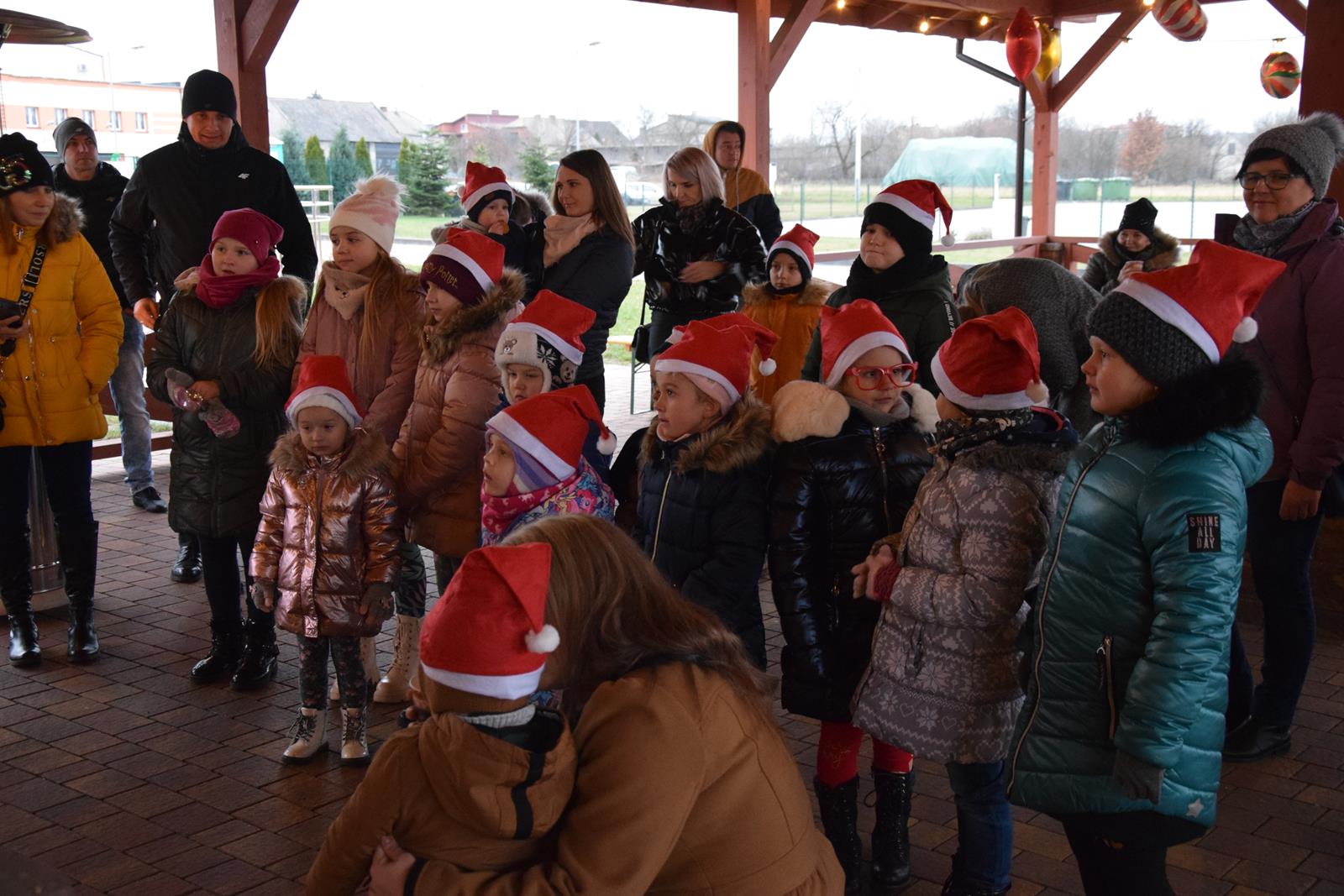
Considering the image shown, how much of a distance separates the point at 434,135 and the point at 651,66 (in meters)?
3.80

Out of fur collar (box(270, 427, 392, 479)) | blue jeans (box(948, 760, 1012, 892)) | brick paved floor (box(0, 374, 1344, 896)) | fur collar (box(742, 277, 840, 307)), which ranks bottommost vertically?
brick paved floor (box(0, 374, 1344, 896))

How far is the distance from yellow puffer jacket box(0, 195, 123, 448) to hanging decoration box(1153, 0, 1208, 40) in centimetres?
971

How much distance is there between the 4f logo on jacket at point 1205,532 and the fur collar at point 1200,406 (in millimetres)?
144

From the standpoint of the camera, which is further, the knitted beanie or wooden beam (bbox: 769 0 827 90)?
wooden beam (bbox: 769 0 827 90)

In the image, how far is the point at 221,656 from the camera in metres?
4.47

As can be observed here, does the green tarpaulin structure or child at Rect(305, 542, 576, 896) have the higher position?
the green tarpaulin structure

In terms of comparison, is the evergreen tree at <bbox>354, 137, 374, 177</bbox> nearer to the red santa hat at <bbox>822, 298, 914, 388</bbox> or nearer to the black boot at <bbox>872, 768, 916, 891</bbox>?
the red santa hat at <bbox>822, 298, 914, 388</bbox>

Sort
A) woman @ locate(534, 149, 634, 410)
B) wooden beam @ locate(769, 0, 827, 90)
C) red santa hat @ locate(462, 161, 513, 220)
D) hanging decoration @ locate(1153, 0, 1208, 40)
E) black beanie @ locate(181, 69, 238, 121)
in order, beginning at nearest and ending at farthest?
woman @ locate(534, 149, 634, 410) → black beanie @ locate(181, 69, 238, 121) → red santa hat @ locate(462, 161, 513, 220) → wooden beam @ locate(769, 0, 827, 90) → hanging decoration @ locate(1153, 0, 1208, 40)

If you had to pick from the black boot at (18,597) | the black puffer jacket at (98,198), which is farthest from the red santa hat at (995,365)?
the black puffer jacket at (98,198)

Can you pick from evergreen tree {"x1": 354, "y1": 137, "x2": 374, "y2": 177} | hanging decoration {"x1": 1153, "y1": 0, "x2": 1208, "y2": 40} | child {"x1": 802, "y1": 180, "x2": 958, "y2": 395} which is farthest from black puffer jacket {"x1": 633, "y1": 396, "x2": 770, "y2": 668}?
evergreen tree {"x1": 354, "y1": 137, "x2": 374, "y2": 177}

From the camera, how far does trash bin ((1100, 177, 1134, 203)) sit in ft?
75.2

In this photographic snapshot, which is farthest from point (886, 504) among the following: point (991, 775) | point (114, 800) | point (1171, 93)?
point (1171, 93)

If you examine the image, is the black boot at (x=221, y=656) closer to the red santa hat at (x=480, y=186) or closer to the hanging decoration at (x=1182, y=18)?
the red santa hat at (x=480, y=186)

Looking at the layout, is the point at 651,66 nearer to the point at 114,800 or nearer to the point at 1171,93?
the point at 1171,93
